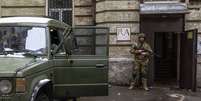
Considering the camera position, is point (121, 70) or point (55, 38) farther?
point (121, 70)

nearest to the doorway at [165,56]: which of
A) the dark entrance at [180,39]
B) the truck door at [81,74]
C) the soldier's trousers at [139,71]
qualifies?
the dark entrance at [180,39]

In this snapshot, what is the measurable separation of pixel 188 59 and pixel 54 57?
6823 mm

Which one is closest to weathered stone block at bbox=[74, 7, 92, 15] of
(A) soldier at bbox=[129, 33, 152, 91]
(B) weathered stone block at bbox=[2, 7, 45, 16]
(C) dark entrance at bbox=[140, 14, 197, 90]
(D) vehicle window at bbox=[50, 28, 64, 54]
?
(B) weathered stone block at bbox=[2, 7, 45, 16]

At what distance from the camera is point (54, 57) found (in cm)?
931

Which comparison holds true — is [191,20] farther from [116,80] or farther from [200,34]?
[116,80]

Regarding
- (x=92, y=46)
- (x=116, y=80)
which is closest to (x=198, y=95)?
(x=116, y=80)

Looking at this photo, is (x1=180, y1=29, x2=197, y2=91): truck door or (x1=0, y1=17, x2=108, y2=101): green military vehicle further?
(x1=180, y1=29, x2=197, y2=91): truck door

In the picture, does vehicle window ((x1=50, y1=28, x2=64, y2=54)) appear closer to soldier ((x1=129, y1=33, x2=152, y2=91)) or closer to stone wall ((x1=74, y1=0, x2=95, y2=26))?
soldier ((x1=129, y1=33, x2=152, y2=91))

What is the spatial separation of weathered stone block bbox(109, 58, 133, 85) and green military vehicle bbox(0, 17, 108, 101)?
15.9ft

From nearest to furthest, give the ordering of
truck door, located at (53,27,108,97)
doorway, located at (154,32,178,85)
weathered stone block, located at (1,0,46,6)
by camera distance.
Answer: truck door, located at (53,27,108,97)
weathered stone block, located at (1,0,46,6)
doorway, located at (154,32,178,85)

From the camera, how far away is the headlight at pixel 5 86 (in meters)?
7.56

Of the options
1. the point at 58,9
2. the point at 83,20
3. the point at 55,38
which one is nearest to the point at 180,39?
the point at 83,20

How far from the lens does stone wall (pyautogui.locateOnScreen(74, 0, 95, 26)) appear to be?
1697 centimetres

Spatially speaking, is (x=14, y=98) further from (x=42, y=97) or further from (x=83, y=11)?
(x=83, y=11)
